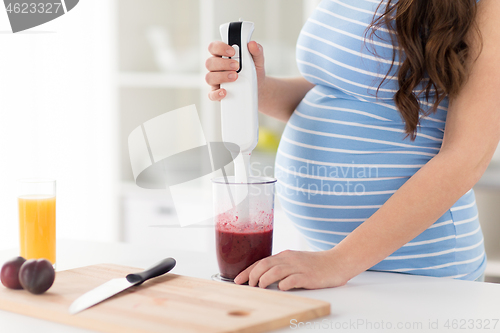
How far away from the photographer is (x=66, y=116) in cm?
249

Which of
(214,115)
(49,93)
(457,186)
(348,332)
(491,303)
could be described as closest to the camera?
(348,332)

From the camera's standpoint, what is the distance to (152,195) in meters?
2.34

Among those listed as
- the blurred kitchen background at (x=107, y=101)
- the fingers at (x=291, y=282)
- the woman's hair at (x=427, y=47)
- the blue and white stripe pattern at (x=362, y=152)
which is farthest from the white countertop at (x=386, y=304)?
the blurred kitchen background at (x=107, y=101)

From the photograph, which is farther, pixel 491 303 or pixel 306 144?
pixel 306 144

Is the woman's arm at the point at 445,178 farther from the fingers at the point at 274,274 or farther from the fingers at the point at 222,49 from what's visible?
the fingers at the point at 222,49

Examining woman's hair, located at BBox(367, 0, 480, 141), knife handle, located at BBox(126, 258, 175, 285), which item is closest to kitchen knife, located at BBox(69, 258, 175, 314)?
knife handle, located at BBox(126, 258, 175, 285)

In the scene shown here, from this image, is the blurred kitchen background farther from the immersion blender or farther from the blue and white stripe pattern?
the immersion blender

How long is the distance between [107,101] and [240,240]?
5.86 ft

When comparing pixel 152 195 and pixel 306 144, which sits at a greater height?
pixel 306 144

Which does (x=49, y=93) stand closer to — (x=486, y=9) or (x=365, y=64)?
(x=365, y=64)

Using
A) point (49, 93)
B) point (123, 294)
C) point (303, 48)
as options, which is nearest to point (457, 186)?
point (303, 48)

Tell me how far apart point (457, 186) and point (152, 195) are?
1725 mm

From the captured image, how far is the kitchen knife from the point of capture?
2.00ft

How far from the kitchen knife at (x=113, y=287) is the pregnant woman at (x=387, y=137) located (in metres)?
0.11
